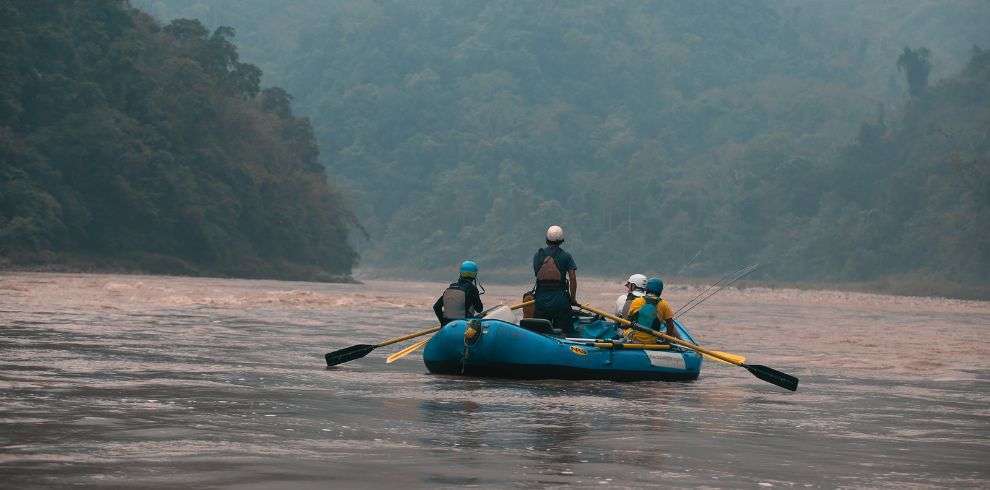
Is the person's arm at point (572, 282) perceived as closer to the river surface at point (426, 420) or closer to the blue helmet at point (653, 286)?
the blue helmet at point (653, 286)

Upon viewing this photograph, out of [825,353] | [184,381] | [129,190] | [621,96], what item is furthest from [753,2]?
[184,381]

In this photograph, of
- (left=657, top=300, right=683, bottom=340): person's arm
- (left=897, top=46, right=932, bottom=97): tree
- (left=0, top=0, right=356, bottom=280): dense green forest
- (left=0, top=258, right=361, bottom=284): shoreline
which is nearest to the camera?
(left=657, top=300, right=683, bottom=340): person's arm

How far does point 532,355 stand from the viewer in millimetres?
16688

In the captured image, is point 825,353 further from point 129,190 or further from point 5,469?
point 129,190

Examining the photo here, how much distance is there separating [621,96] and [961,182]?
253 ft

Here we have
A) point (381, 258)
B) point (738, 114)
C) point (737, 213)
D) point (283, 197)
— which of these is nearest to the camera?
point (283, 197)

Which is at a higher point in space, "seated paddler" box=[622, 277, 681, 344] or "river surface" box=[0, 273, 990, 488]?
"seated paddler" box=[622, 277, 681, 344]

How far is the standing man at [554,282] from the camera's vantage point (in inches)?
715

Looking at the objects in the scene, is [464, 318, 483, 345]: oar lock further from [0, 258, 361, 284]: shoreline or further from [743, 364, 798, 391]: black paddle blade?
[0, 258, 361, 284]: shoreline

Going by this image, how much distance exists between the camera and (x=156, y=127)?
232 ft

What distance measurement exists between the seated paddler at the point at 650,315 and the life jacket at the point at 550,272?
3.01 ft

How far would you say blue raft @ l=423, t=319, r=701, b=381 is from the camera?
16.7m

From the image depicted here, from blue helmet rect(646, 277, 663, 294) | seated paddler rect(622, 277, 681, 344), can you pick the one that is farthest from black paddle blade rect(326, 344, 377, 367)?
blue helmet rect(646, 277, 663, 294)

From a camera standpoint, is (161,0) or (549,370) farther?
(161,0)
